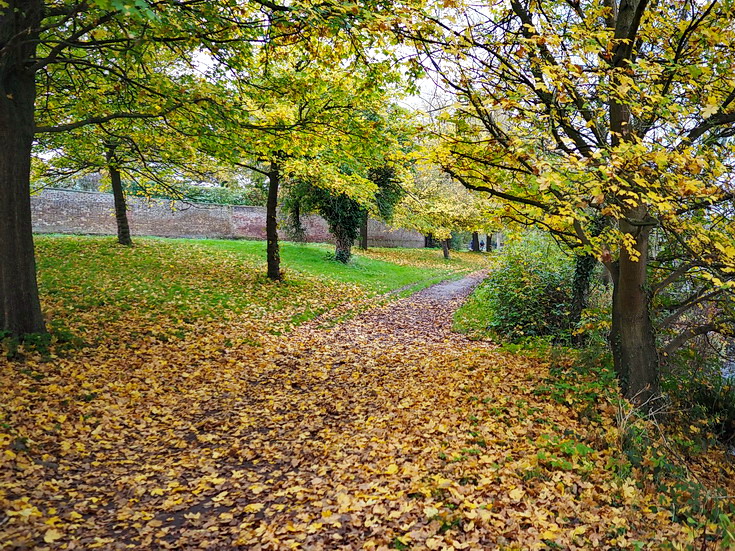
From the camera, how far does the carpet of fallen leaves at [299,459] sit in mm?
3822

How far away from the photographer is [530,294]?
10781 mm

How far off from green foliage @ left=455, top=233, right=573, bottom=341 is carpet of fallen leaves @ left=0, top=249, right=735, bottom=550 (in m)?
2.43

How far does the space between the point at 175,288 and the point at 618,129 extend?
1115 centimetres

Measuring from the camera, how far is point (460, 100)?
20.4ft

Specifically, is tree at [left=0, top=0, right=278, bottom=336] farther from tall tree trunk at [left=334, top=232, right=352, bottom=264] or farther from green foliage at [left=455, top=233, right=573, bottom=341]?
tall tree trunk at [left=334, top=232, right=352, bottom=264]

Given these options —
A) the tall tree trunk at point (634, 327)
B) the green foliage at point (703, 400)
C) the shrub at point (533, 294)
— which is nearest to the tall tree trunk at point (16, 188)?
the tall tree trunk at point (634, 327)

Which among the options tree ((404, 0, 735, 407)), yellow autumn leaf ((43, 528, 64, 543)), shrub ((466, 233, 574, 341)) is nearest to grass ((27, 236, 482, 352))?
yellow autumn leaf ((43, 528, 64, 543))

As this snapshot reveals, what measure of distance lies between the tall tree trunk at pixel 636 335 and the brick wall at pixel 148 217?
1635cm

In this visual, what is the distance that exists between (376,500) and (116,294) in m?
9.32

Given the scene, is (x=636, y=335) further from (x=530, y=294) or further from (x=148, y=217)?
(x=148, y=217)

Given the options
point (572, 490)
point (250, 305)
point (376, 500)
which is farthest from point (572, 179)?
point (250, 305)

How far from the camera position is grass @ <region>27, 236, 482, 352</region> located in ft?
30.3

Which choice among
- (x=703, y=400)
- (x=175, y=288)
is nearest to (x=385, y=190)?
(x=175, y=288)

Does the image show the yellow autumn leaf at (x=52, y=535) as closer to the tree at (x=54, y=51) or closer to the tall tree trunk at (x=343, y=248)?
the tree at (x=54, y=51)
